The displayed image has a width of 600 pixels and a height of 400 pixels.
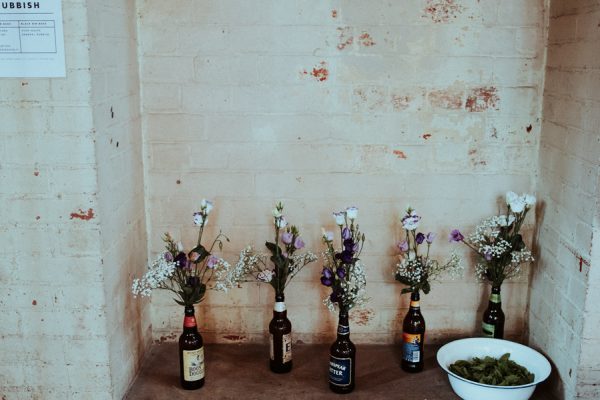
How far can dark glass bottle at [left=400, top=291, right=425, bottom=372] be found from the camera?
2502 millimetres

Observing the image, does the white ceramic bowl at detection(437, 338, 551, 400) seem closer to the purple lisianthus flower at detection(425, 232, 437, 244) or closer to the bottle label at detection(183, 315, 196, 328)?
the purple lisianthus flower at detection(425, 232, 437, 244)

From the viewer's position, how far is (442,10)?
2.50m

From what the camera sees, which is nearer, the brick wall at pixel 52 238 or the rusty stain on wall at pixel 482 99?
the brick wall at pixel 52 238

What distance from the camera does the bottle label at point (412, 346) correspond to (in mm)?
2508

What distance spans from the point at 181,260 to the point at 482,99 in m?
1.33

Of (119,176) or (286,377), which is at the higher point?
(119,176)

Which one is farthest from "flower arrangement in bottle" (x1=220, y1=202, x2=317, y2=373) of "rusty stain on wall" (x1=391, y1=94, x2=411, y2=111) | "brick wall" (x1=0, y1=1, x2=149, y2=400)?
"rusty stain on wall" (x1=391, y1=94, x2=411, y2=111)

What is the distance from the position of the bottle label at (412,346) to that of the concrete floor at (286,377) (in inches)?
2.6

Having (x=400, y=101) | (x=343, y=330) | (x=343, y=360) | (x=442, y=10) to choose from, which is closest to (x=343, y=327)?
(x=343, y=330)

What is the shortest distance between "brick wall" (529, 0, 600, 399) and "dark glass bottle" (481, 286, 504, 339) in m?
0.15

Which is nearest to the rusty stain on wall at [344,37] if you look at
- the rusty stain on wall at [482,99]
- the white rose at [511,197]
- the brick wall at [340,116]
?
the brick wall at [340,116]

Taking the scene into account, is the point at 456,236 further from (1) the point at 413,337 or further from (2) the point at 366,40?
(2) the point at 366,40

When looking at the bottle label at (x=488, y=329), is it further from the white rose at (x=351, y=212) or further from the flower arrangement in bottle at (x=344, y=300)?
the white rose at (x=351, y=212)

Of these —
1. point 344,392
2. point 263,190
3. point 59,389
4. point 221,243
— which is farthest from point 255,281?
point 59,389
